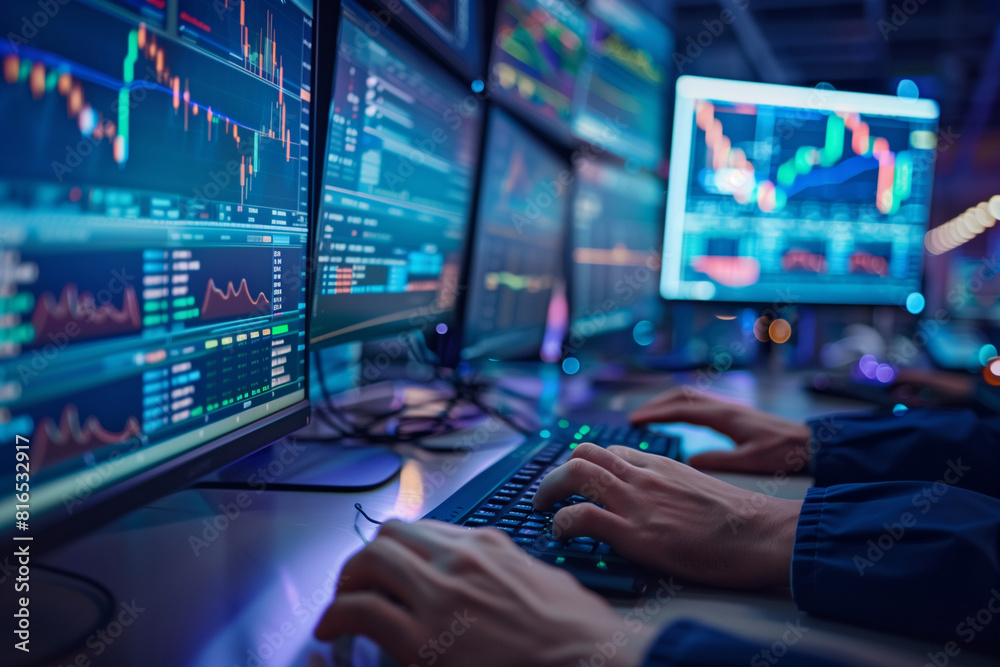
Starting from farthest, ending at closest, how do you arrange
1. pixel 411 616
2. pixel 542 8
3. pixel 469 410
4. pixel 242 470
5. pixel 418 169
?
pixel 542 8 → pixel 469 410 → pixel 418 169 → pixel 242 470 → pixel 411 616

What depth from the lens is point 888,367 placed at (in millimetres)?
1709

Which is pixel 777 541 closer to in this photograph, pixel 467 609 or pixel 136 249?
pixel 467 609

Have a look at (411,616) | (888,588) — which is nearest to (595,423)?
(888,588)

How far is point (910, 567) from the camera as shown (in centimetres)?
47

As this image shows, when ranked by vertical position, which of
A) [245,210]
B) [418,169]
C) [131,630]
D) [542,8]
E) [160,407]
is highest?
[542,8]

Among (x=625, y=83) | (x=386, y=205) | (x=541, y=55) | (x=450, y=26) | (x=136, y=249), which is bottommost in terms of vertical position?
(x=136, y=249)

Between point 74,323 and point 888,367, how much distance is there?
6.05 feet

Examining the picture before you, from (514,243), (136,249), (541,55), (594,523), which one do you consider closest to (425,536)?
(594,523)

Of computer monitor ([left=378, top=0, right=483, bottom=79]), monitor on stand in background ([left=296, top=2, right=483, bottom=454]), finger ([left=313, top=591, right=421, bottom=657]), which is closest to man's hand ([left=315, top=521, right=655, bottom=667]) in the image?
finger ([left=313, top=591, right=421, bottom=657])

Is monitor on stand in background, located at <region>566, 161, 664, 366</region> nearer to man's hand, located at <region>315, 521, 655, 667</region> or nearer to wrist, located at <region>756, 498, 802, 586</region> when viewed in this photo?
wrist, located at <region>756, 498, 802, 586</region>

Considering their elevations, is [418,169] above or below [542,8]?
below

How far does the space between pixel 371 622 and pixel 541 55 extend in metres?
1.34

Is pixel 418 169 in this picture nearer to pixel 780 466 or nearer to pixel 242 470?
pixel 242 470

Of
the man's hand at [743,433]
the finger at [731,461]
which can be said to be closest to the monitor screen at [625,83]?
the man's hand at [743,433]
